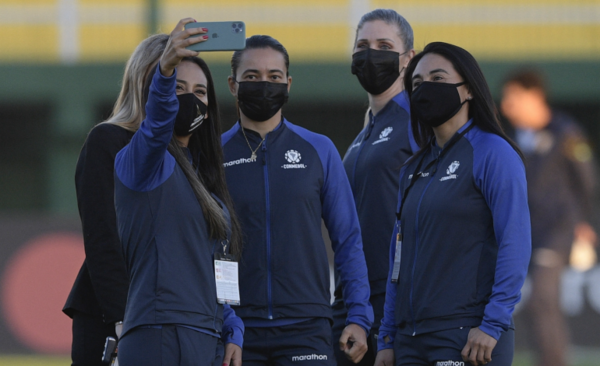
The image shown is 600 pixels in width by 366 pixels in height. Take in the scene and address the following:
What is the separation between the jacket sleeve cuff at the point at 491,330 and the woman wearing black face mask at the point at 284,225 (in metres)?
0.73

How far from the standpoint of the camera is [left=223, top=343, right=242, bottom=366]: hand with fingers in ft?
11.2

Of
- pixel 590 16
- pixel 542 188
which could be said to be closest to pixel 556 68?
pixel 590 16

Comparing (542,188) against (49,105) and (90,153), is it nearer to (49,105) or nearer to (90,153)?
(90,153)

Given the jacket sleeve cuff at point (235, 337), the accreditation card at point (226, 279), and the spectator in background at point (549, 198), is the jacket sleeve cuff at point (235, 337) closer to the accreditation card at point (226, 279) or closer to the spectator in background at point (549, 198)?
the accreditation card at point (226, 279)

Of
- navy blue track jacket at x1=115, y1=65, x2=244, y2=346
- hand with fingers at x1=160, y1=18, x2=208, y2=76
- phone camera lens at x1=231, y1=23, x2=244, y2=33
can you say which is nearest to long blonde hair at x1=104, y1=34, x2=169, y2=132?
navy blue track jacket at x1=115, y1=65, x2=244, y2=346

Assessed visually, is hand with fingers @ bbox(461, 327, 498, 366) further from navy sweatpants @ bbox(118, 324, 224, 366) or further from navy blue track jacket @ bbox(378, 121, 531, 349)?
navy sweatpants @ bbox(118, 324, 224, 366)

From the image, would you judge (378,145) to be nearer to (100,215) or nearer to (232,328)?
(232,328)

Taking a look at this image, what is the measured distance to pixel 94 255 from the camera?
345cm

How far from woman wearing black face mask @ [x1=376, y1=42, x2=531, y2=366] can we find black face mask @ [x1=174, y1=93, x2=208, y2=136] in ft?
2.96

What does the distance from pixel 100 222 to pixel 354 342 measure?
122 centimetres

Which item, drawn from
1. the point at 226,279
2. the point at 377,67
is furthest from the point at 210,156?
the point at 377,67

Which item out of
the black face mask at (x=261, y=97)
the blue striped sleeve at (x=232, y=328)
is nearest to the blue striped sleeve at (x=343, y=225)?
the black face mask at (x=261, y=97)

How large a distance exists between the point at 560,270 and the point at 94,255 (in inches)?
210

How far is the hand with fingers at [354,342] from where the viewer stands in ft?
12.6
